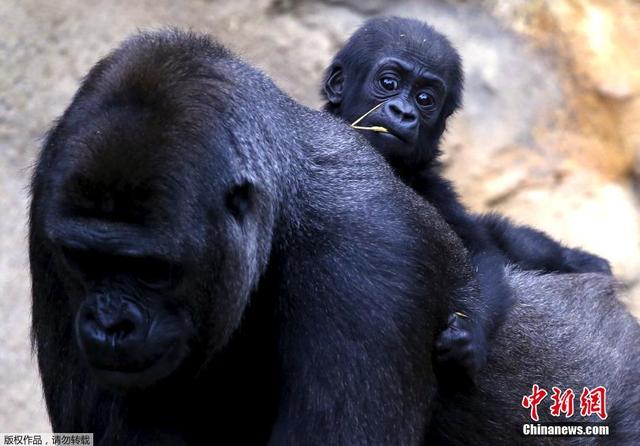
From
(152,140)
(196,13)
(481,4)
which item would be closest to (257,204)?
(152,140)

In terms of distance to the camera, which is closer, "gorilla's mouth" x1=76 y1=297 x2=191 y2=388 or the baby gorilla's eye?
"gorilla's mouth" x1=76 y1=297 x2=191 y2=388

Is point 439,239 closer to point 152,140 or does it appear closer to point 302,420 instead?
point 302,420

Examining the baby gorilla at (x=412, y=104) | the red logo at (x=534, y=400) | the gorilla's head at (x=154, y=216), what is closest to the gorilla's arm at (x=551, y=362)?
the red logo at (x=534, y=400)

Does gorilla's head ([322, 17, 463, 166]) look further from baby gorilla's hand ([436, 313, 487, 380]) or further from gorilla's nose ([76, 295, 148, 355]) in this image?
gorilla's nose ([76, 295, 148, 355])

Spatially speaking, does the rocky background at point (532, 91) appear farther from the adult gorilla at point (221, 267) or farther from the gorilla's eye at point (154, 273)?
the gorilla's eye at point (154, 273)

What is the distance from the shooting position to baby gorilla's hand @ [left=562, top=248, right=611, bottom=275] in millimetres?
5957

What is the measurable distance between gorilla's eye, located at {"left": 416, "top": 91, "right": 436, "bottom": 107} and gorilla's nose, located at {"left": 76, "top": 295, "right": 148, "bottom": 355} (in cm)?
235

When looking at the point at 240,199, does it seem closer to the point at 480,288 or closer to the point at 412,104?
the point at 480,288

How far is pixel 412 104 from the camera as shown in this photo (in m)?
5.28

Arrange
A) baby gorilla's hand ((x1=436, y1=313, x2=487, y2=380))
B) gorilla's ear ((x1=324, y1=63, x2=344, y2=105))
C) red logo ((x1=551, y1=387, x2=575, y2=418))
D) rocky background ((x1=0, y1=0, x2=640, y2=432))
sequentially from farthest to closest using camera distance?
rocky background ((x1=0, y1=0, x2=640, y2=432)) < gorilla's ear ((x1=324, y1=63, x2=344, y2=105)) < red logo ((x1=551, y1=387, x2=575, y2=418)) < baby gorilla's hand ((x1=436, y1=313, x2=487, y2=380))

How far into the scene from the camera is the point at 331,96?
553 cm

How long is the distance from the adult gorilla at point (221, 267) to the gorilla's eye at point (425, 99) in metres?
1.34

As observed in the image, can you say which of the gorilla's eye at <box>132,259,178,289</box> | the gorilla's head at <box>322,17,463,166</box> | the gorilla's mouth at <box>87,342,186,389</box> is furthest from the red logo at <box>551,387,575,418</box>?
the gorilla's eye at <box>132,259,178,289</box>

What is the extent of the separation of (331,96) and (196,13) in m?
2.52
